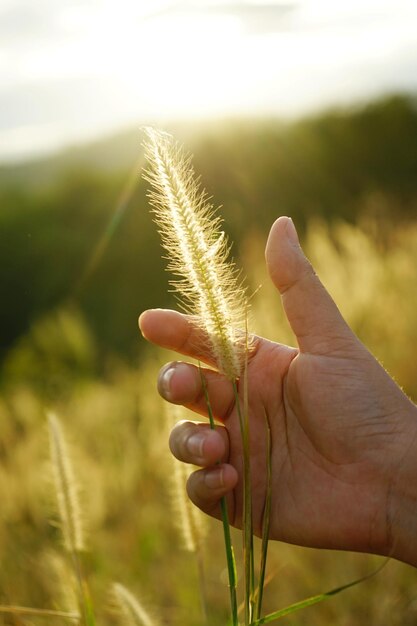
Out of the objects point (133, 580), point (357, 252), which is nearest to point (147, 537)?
point (133, 580)

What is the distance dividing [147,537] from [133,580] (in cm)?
23

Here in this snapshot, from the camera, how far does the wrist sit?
204cm

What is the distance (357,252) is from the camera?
548 centimetres

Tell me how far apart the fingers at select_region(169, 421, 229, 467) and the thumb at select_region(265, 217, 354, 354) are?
1.34 ft

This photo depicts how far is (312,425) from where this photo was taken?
2070mm

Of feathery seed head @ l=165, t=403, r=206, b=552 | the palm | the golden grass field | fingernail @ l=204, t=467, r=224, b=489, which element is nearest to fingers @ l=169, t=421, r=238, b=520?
fingernail @ l=204, t=467, r=224, b=489

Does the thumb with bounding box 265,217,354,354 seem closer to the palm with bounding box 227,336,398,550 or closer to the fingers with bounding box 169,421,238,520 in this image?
the palm with bounding box 227,336,398,550

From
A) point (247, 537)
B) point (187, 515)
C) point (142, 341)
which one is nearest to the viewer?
point (247, 537)

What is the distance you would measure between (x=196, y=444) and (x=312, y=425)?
405 millimetres

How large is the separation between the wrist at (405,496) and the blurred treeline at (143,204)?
10610mm

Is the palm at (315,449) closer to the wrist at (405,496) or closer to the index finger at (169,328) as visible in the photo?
the wrist at (405,496)

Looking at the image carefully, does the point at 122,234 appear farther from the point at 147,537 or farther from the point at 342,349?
the point at 342,349

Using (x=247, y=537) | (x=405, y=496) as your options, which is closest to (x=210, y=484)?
(x=247, y=537)

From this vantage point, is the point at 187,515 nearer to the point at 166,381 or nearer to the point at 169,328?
the point at 166,381
